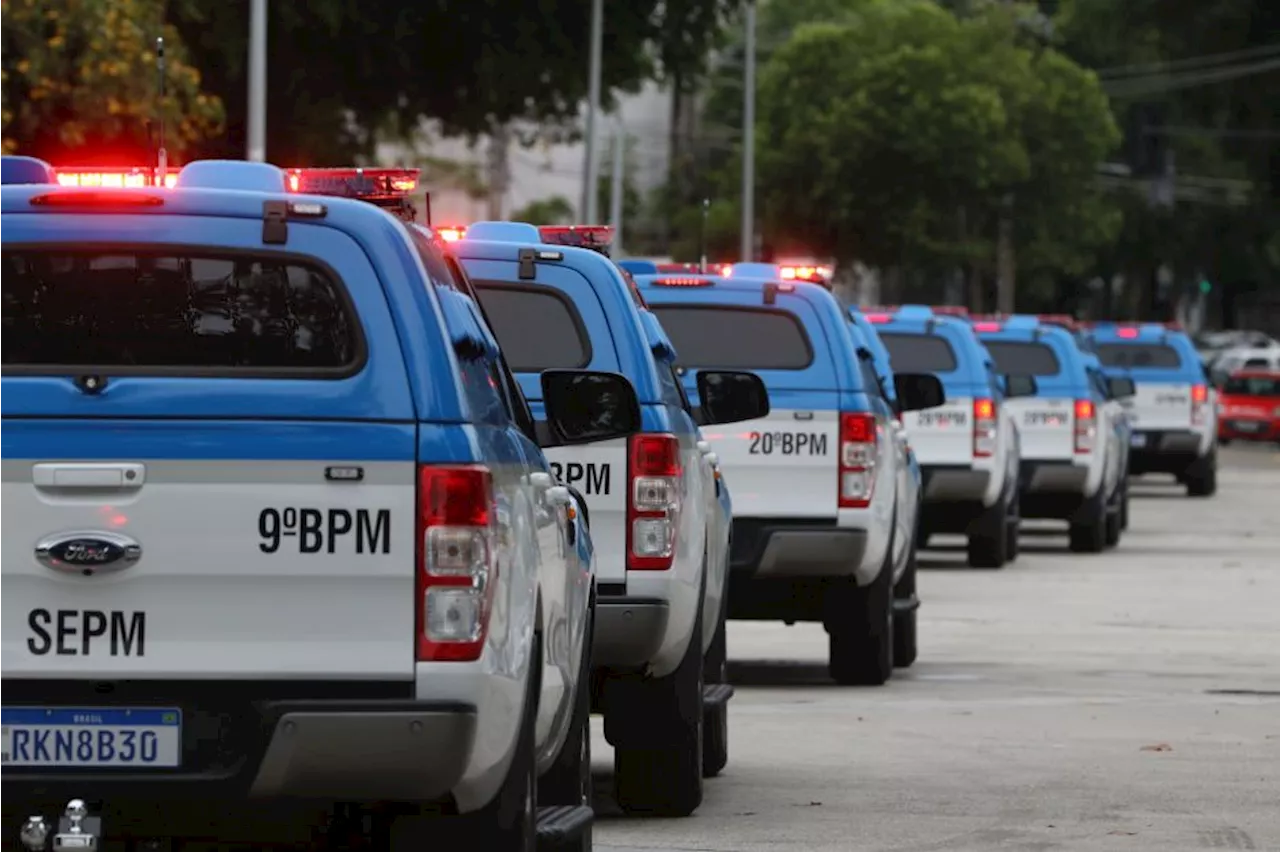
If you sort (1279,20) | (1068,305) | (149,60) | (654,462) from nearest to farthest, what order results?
(654,462) → (149,60) → (1279,20) → (1068,305)

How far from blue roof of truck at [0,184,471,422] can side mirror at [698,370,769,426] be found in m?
5.30

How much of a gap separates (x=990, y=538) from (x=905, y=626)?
9376 mm

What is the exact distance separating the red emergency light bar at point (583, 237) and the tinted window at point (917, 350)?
546 inches

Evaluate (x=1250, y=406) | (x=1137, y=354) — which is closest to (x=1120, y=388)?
(x=1137, y=354)

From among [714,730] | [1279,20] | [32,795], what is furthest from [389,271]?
[1279,20]

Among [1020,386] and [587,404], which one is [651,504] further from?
[1020,386]

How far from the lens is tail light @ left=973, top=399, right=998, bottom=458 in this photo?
2609 cm

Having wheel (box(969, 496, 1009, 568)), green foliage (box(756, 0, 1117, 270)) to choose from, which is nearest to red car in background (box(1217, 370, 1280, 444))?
green foliage (box(756, 0, 1117, 270))

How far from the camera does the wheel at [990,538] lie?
1069 inches

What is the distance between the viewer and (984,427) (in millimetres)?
26219

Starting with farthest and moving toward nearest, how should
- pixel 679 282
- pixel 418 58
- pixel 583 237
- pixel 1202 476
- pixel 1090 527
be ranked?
pixel 418 58 < pixel 1202 476 < pixel 1090 527 < pixel 679 282 < pixel 583 237

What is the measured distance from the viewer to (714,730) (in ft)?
43.0

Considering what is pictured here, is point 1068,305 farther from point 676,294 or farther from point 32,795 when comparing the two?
point 32,795

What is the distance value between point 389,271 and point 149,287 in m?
0.53
